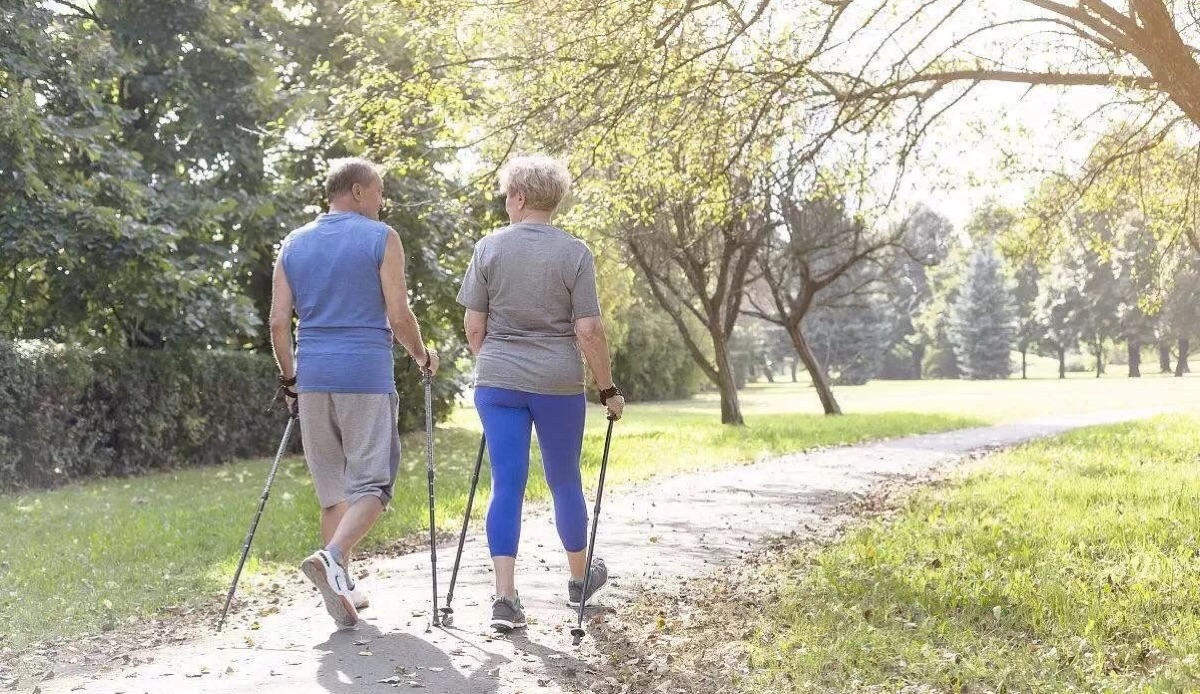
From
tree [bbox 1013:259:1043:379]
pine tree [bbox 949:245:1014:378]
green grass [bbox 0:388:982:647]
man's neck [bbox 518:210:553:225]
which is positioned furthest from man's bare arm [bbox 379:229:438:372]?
tree [bbox 1013:259:1043:379]

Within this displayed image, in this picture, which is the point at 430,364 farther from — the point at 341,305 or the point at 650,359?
the point at 650,359

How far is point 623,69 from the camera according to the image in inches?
374

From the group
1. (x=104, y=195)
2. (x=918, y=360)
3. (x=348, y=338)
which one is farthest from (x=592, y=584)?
(x=918, y=360)

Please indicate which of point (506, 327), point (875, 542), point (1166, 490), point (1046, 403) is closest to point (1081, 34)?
point (1166, 490)

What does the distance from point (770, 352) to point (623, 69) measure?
73.8 metres

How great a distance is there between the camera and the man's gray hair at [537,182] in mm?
5195

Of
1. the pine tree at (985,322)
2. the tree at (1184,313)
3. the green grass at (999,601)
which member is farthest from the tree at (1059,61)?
the pine tree at (985,322)

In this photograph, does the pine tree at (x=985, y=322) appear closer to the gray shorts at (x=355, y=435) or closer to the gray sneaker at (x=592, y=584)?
the gray sneaker at (x=592, y=584)

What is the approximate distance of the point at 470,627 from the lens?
531cm

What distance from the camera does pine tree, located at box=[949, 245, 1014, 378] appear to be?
7400 cm

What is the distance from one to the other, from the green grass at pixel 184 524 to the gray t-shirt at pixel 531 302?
8.75 feet

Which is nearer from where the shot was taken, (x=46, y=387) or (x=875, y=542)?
(x=875, y=542)

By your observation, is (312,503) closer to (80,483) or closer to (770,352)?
(80,483)

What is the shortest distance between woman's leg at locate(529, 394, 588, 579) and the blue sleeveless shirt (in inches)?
29.4
